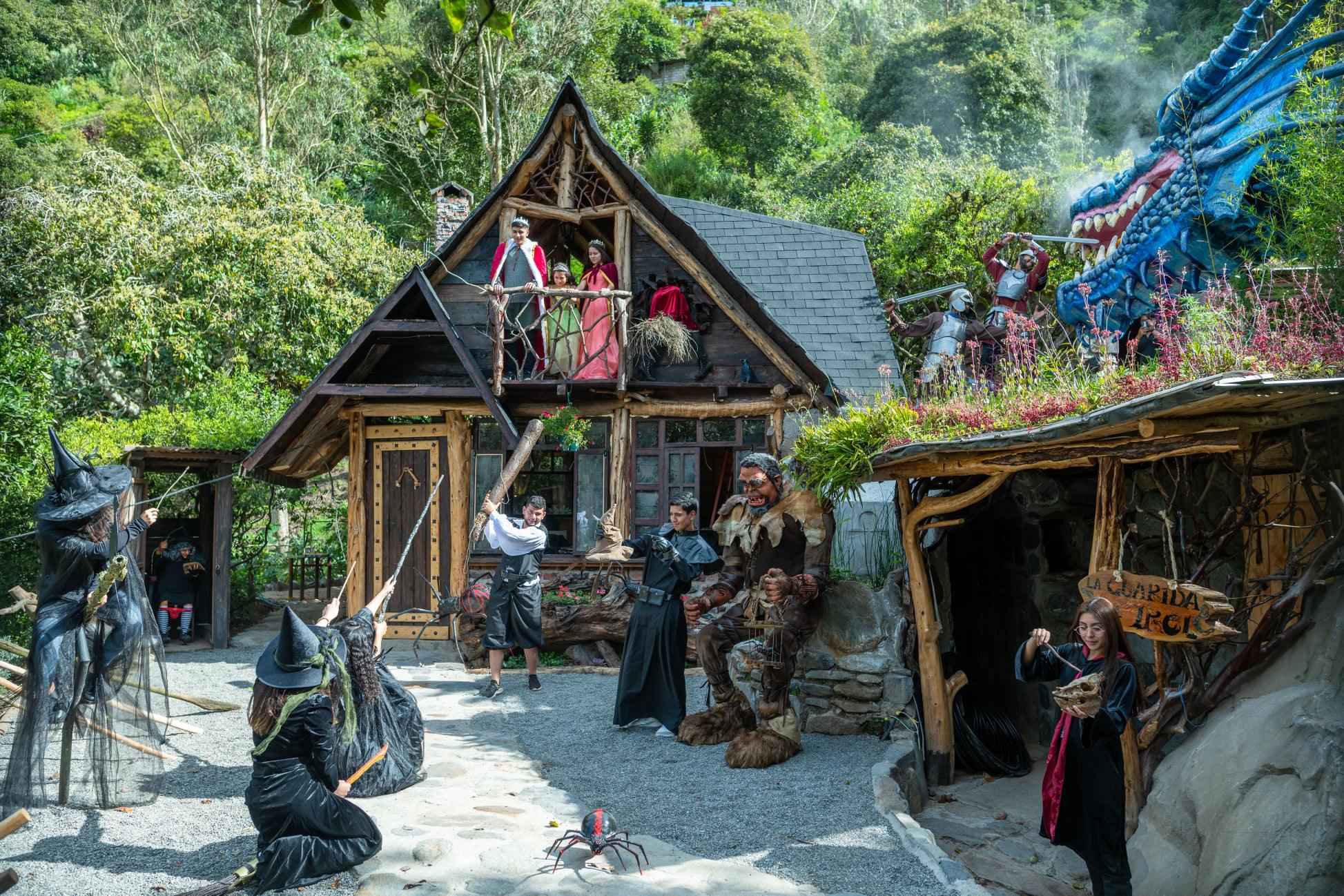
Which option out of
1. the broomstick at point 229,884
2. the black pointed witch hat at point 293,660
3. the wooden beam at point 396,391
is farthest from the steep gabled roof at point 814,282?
the broomstick at point 229,884

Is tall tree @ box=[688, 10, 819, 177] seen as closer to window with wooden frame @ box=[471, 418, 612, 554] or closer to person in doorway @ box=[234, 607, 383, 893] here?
window with wooden frame @ box=[471, 418, 612, 554]

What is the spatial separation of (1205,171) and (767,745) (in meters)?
5.59

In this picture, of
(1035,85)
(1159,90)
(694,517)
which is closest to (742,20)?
(1035,85)

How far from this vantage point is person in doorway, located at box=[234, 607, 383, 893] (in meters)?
4.90

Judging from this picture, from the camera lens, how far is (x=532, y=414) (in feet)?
41.3

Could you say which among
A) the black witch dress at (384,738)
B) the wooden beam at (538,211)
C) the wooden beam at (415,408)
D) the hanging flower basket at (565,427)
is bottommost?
the black witch dress at (384,738)

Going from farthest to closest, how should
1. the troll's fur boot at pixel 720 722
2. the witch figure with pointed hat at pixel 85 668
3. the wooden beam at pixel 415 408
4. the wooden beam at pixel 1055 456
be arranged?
the wooden beam at pixel 415 408
the troll's fur boot at pixel 720 722
the witch figure with pointed hat at pixel 85 668
the wooden beam at pixel 1055 456

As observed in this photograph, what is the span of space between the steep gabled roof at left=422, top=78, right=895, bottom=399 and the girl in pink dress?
3.12 ft

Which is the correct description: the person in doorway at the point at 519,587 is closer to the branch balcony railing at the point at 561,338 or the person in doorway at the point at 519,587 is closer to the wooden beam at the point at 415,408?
the branch balcony railing at the point at 561,338

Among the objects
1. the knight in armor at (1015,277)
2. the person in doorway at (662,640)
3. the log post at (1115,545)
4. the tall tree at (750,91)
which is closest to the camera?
the log post at (1115,545)

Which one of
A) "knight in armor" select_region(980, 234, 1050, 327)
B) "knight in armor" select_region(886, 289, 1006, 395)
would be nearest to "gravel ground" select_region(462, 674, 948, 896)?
"knight in armor" select_region(886, 289, 1006, 395)

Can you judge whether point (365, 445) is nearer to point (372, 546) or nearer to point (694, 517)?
point (372, 546)

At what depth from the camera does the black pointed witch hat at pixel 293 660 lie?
16.1 ft

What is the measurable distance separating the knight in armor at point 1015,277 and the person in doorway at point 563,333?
483 centimetres
